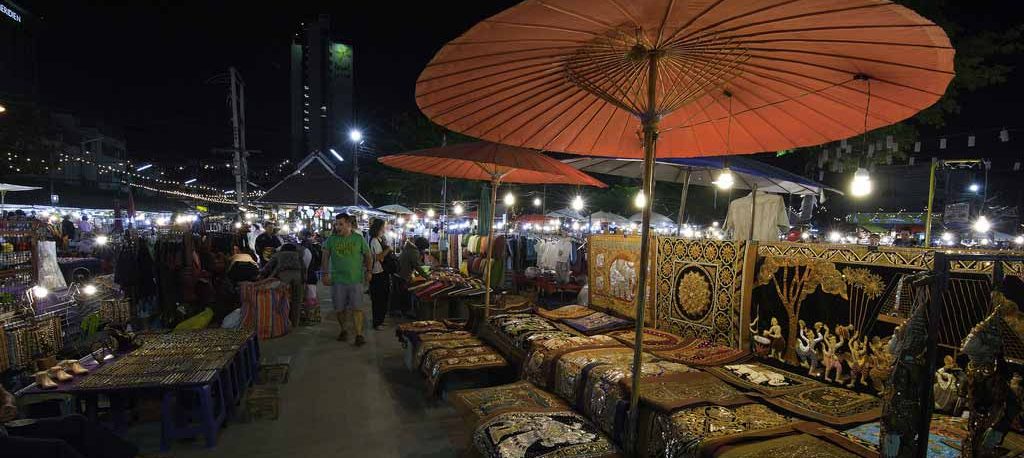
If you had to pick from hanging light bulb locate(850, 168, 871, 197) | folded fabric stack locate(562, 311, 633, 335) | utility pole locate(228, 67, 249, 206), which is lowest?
folded fabric stack locate(562, 311, 633, 335)

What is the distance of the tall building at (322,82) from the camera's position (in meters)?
46.9

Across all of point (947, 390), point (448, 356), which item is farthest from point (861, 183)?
point (448, 356)

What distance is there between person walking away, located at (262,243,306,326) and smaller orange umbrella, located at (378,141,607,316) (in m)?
3.27

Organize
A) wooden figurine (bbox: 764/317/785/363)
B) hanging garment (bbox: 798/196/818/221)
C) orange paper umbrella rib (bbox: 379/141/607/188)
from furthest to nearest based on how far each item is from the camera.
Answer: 1. hanging garment (bbox: 798/196/818/221)
2. orange paper umbrella rib (bbox: 379/141/607/188)
3. wooden figurine (bbox: 764/317/785/363)

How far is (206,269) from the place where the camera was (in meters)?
7.91

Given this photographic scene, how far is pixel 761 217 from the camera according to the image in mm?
6371

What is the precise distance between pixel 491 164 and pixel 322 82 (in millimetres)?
49164

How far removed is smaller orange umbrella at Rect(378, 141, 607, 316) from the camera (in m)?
4.84

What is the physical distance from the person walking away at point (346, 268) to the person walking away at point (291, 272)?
1144mm

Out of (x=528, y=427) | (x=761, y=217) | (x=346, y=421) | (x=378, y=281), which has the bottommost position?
(x=346, y=421)

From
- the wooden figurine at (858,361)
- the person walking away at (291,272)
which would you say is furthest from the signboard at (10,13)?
the wooden figurine at (858,361)

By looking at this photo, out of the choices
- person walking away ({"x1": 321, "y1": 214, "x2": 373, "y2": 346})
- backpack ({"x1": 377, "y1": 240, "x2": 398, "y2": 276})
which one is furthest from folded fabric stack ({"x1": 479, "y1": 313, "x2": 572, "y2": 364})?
backpack ({"x1": 377, "y1": 240, "x2": 398, "y2": 276})

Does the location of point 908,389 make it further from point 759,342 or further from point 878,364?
point 759,342

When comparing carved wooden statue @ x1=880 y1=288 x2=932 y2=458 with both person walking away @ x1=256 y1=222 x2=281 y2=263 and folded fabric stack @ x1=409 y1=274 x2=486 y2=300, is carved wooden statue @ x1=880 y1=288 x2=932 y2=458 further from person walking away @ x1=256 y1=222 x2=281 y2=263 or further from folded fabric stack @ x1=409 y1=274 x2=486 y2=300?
person walking away @ x1=256 y1=222 x2=281 y2=263
